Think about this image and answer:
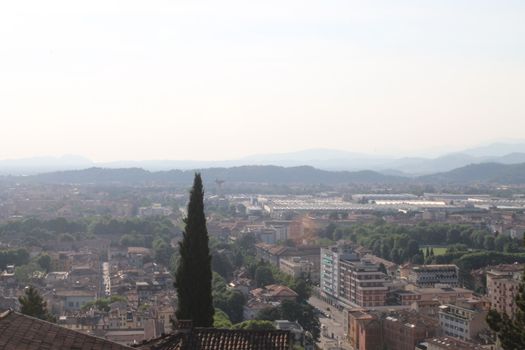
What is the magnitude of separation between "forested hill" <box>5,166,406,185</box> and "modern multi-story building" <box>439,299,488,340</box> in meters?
136

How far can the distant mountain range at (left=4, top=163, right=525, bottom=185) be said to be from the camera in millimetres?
170000

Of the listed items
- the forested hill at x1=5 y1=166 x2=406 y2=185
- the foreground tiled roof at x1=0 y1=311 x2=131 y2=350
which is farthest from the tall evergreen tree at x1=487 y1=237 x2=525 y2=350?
the forested hill at x1=5 y1=166 x2=406 y2=185

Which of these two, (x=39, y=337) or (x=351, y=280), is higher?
(x=39, y=337)

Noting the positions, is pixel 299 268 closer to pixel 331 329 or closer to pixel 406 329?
pixel 331 329

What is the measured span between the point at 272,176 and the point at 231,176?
904 centimetres

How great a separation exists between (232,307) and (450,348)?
11.4 meters

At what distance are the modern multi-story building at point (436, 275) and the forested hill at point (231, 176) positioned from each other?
125 meters

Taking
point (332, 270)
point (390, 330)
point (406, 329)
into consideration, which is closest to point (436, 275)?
point (332, 270)

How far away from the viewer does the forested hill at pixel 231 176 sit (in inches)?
6744

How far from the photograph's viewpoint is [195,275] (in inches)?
499

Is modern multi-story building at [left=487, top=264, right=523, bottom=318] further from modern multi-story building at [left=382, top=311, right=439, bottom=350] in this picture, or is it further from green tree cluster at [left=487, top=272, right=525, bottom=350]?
green tree cluster at [left=487, top=272, right=525, bottom=350]

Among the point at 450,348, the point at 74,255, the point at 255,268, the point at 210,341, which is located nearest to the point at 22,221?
the point at 74,255

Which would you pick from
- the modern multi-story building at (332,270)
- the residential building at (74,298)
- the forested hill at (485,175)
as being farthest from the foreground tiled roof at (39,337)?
the forested hill at (485,175)

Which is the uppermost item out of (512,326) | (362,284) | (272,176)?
(512,326)
